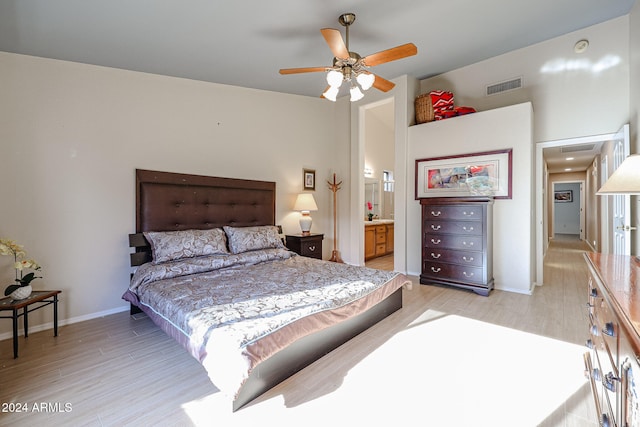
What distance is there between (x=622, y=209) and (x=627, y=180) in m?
2.42

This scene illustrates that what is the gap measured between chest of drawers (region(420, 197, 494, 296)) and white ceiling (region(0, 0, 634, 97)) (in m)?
1.97

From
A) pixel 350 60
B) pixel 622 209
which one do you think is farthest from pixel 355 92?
pixel 622 209

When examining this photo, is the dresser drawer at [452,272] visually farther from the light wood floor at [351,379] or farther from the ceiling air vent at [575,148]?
the ceiling air vent at [575,148]

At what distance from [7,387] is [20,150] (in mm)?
1928

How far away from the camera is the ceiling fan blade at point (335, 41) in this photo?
2.20 metres

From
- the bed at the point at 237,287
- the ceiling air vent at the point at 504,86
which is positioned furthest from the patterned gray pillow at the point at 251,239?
the ceiling air vent at the point at 504,86

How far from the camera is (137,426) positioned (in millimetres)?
1481

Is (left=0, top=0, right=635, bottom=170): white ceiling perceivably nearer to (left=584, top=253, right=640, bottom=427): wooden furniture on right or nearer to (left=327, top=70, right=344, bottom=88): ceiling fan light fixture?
(left=327, top=70, right=344, bottom=88): ceiling fan light fixture

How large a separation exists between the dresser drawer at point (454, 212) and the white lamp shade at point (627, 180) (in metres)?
2.13

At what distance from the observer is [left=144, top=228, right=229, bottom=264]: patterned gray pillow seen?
289 cm

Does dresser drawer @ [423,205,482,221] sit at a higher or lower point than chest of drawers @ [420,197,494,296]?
higher

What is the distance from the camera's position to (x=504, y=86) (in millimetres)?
4043

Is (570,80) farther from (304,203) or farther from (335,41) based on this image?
(304,203)

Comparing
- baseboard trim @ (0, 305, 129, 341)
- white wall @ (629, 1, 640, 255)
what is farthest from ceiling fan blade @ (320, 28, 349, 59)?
baseboard trim @ (0, 305, 129, 341)
